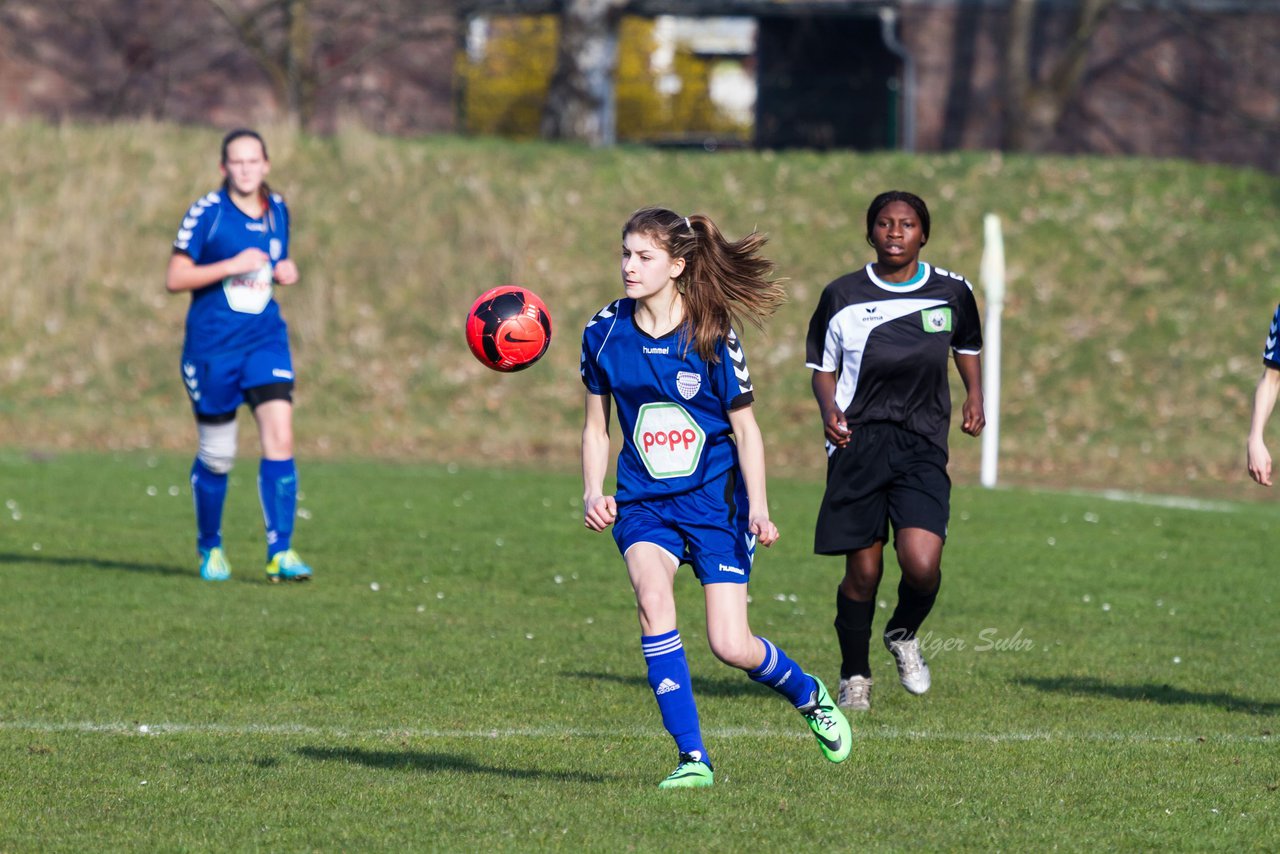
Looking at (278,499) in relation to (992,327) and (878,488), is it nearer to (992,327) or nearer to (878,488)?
(878,488)

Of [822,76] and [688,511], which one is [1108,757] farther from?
[822,76]

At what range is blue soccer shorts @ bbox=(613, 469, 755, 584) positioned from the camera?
19.9 ft

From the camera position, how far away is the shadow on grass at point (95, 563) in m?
11.5

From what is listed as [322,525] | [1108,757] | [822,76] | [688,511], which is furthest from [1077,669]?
[822,76]

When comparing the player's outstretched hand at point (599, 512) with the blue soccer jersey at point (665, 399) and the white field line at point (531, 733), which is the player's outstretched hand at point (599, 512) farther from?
the white field line at point (531, 733)

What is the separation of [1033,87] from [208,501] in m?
20.1

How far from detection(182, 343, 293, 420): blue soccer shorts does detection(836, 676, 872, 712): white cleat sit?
4647mm

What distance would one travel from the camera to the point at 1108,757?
6.64 m

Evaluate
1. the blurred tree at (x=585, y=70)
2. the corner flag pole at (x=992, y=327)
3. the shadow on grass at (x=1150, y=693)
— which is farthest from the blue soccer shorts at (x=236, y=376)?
the blurred tree at (x=585, y=70)

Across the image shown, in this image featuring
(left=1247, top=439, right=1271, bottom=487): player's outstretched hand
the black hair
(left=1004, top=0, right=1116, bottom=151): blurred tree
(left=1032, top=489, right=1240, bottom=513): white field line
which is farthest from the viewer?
(left=1004, top=0, right=1116, bottom=151): blurred tree

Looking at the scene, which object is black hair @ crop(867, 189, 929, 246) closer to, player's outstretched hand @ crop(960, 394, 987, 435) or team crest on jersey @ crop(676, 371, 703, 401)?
player's outstretched hand @ crop(960, 394, 987, 435)

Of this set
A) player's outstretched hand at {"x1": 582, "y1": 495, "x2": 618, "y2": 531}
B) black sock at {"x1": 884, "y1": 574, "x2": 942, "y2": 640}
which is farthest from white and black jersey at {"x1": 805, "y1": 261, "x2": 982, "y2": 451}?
player's outstretched hand at {"x1": 582, "y1": 495, "x2": 618, "y2": 531}

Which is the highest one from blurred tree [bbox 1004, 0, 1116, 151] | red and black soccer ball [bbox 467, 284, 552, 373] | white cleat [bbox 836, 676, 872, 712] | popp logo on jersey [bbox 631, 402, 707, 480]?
blurred tree [bbox 1004, 0, 1116, 151]

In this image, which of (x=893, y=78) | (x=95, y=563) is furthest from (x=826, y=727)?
(x=893, y=78)
